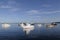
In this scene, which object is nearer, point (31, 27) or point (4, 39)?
point (31, 27)

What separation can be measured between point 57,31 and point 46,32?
4.67 feet

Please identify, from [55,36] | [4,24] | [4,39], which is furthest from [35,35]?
[4,24]

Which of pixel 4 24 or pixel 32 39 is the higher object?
pixel 4 24

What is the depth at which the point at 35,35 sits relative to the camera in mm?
18750

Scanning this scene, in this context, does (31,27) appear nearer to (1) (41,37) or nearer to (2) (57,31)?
(1) (41,37)

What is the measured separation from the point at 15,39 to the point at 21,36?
796 millimetres

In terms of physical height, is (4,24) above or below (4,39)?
above

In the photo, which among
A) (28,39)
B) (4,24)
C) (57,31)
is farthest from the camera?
(57,31)

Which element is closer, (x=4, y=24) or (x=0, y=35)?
(x=4, y=24)

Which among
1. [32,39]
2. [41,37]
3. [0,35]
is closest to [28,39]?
[32,39]

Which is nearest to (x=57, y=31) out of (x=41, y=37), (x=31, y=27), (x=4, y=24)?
(x=41, y=37)

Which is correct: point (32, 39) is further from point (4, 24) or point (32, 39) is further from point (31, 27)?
point (4, 24)

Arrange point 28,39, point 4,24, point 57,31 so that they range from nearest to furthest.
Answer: point 4,24 < point 28,39 < point 57,31

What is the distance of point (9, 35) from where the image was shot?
18.2 metres
